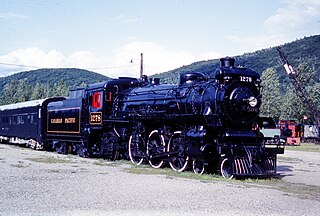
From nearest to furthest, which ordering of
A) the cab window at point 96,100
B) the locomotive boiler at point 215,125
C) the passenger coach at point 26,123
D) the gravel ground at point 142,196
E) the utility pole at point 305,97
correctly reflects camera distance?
the gravel ground at point 142,196 → the locomotive boiler at point 215,125 → the cab window at point 96,100 → the passenger coach at point 26,123 → the utility pole at point 305,97

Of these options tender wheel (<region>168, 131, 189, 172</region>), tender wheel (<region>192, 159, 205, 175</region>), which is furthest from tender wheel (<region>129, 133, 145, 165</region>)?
tender wheel (<region>192, 159, 205, 175</region>)

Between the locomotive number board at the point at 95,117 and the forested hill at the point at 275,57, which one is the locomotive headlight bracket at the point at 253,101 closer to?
the locomotive number board at the point at 95,117

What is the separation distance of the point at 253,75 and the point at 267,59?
15441 centimetres

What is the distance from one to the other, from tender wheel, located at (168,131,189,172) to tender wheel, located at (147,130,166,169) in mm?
631

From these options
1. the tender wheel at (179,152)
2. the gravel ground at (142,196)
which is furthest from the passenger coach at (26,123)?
the gravel ground at (142,196)

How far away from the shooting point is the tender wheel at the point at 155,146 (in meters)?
19.8

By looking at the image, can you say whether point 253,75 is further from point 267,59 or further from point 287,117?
point 267,59

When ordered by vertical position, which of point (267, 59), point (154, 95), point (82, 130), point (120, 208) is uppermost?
point (267, 59)

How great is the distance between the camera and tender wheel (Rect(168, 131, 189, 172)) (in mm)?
18095

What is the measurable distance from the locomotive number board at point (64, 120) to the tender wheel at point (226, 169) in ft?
40.2

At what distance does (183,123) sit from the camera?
18.7m

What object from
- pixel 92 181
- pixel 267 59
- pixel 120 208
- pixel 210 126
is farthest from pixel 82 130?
pixel 267 59

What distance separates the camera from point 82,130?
26156 mm

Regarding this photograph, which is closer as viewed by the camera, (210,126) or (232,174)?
(232,174)
